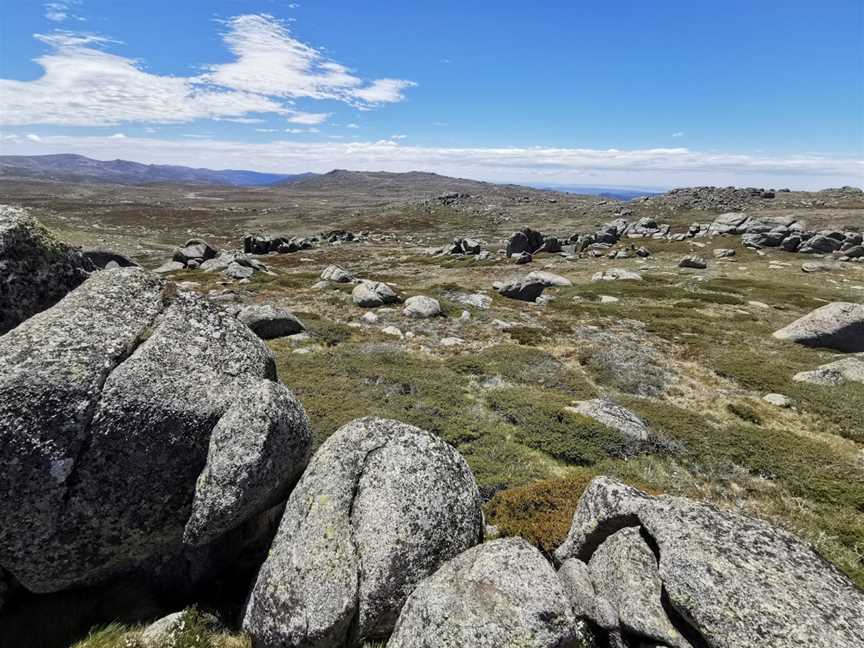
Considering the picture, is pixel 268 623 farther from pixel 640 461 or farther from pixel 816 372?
pixel 816 372

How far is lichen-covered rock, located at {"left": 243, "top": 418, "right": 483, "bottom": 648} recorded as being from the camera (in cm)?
773

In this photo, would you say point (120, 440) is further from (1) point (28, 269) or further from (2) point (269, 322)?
(2) point (269, 322)

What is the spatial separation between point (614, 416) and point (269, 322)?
21093 mm

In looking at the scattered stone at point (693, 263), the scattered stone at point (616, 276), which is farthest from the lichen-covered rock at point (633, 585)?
the scattered stone at point (693, 263)

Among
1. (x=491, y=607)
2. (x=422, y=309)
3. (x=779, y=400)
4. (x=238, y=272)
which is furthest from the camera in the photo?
(x=238, y=272)

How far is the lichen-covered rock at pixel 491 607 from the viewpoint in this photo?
6.74 meters

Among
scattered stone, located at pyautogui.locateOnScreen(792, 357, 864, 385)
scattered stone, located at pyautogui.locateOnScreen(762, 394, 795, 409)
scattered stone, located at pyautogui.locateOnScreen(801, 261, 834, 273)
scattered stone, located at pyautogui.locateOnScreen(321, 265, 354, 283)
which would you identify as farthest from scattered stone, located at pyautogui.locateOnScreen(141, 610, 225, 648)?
scattered stone, located at pyautogui.locateOnScreen(801, 261, 834, 273)

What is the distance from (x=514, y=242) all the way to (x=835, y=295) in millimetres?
44839

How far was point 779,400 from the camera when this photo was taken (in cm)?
2042

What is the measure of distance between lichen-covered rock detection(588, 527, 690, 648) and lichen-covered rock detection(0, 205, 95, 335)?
12535 mm

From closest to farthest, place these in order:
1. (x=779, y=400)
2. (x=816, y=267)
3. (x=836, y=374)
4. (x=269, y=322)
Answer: (x=779, y=400)
(x=836, y=374)
(x=269, y=322)
(x=816, y=267)

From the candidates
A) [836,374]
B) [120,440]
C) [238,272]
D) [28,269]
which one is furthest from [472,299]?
[120,440]

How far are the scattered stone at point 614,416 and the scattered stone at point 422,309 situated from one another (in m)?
16.8

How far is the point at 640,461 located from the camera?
15.7 metres
